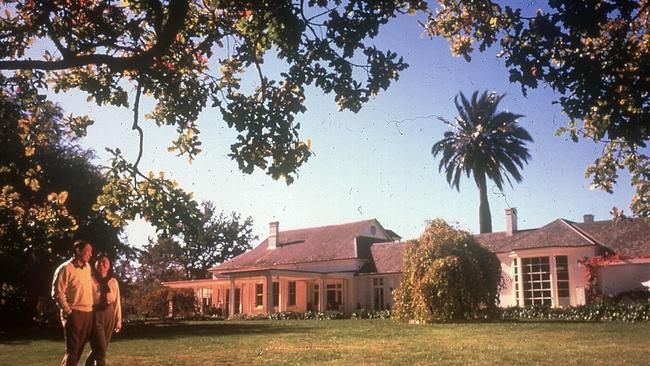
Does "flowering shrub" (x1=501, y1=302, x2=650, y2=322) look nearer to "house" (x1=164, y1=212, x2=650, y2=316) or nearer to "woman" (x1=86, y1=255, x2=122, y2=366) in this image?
"house" (x1=164, y1=212, x2=650, y2=316)

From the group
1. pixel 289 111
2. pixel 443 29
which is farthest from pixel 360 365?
pixel 443 29

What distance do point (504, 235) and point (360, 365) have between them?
29.1 m

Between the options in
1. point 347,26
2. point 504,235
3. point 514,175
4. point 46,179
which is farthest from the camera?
point 514,175

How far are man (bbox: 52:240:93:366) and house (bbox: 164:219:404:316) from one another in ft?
95.8

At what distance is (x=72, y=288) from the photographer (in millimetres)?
7480

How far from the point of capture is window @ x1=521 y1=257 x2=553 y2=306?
30.5 meters

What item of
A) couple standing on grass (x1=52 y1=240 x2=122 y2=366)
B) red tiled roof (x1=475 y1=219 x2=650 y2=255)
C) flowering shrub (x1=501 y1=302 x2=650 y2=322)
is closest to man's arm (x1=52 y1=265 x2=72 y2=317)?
couple standing on grass (x1=52 y1=240 x2=122 y2=366)

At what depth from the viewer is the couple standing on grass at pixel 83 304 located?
24.1 ft

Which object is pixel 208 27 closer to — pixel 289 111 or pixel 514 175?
pixel 289 111

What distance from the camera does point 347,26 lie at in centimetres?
719

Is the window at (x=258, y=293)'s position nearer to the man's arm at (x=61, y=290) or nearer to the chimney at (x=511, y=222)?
the chimney at (x=511, y=222)

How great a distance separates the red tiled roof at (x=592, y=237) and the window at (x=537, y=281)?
1085 millimetres

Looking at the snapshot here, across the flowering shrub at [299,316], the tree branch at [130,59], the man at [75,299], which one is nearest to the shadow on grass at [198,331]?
the flowering shrub at [299,316]

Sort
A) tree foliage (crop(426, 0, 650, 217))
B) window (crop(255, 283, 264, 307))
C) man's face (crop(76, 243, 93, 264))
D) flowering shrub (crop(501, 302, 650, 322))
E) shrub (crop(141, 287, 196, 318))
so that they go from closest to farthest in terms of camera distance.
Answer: tree foliage (crop(426, 0, 650, 217)) → man's face (crop(76, 243, 93, 264)) → flowering shrub (crop(501, 302, 650, 322)) → shrub (crop(141, 287, 196, 318)) → window (crop(255, 283, 264, 307))
